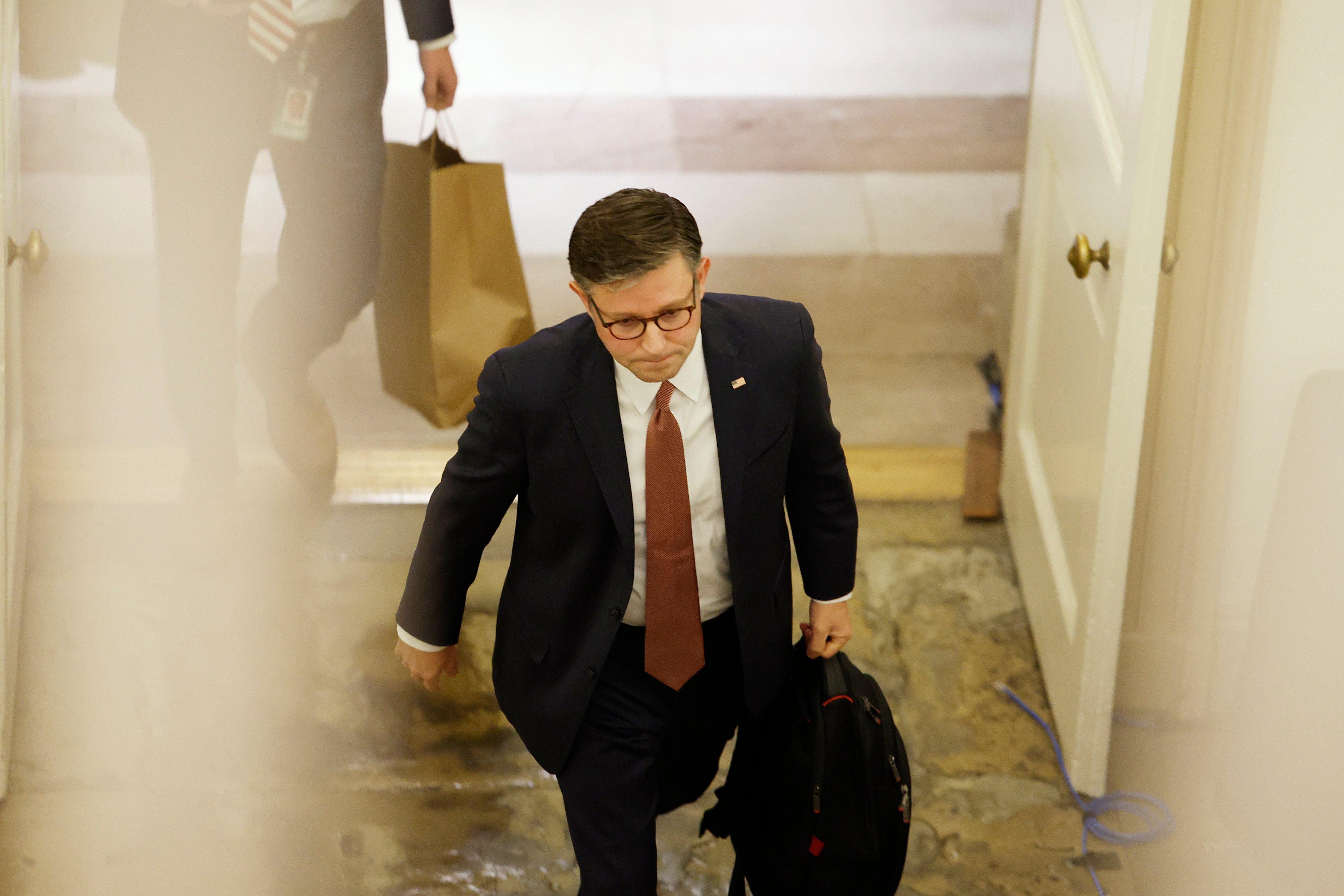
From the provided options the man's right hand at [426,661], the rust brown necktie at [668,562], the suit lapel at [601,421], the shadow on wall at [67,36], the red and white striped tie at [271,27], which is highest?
the red and white striped tie at [271,27]

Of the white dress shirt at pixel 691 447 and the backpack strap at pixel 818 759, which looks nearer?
the white dress shirt at pixel 691 447

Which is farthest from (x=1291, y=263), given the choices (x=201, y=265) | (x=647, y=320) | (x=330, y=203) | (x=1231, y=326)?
(x=201, y=265)

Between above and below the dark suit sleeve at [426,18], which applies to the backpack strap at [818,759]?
below

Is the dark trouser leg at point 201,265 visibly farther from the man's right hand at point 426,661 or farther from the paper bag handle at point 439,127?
the man's right hand at point 426,661

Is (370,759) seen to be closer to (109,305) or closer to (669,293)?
(109,305)

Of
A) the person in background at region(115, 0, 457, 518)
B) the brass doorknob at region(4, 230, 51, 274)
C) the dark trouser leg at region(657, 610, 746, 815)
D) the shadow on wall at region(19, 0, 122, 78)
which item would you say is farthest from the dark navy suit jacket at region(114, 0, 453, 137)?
the dark trouser leg at region(657, 610, 746, 815)

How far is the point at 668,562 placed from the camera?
6.62 ft

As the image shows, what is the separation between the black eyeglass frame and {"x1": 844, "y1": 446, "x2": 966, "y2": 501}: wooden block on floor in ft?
6.83

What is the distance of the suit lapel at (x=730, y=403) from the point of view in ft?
6.43

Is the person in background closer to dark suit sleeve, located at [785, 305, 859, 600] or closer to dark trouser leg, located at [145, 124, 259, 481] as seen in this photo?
dark trouser leg, located at [145, 124, 259, 481]

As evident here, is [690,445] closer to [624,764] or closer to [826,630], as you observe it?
[826,630]

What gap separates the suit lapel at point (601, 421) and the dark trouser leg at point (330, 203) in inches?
55.4

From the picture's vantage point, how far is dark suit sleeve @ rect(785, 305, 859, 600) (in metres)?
2.04

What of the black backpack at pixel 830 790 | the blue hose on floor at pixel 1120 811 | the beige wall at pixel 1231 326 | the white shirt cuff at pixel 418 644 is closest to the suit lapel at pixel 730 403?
the black backpack at pixel 830 790
